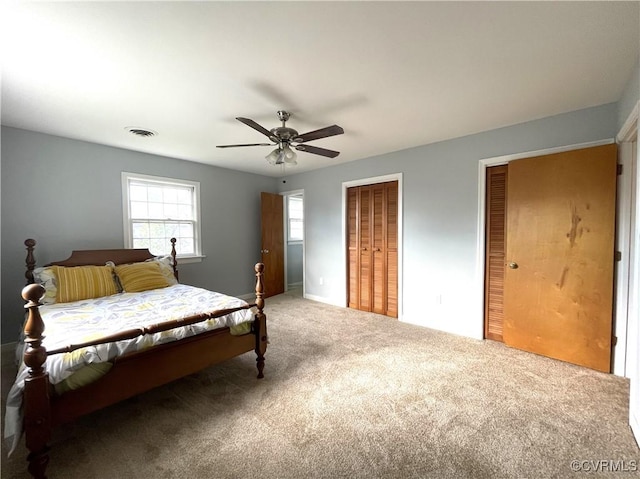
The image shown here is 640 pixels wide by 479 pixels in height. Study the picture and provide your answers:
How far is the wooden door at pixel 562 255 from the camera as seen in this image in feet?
7.64

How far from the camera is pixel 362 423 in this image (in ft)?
5.79

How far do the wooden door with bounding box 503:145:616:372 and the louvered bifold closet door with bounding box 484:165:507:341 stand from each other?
153mm

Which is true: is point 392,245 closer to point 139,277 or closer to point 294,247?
point 294,247

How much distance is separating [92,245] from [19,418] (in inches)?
101

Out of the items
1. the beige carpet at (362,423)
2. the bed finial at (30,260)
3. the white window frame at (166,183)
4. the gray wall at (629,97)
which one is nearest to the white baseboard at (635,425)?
the beige carpet at (362,423)

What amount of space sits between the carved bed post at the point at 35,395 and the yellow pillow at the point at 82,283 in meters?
1.60

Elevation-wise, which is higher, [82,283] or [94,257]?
[94,257]

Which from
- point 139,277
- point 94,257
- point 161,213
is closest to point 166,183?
point 161,213

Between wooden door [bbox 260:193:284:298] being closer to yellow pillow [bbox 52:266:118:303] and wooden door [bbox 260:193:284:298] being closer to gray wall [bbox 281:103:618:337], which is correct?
gray wall [bbox 281:103:618:337]

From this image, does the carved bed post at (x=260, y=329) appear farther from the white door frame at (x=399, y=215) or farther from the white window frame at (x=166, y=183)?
the white window frame at (x=166, y=183)

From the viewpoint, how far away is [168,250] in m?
4.13

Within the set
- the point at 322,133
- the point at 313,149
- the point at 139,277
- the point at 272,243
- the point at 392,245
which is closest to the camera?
the point at 322,133

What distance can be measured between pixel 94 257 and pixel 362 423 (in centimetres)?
343

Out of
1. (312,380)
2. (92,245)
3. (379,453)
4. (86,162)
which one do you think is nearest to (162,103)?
(86,162)
